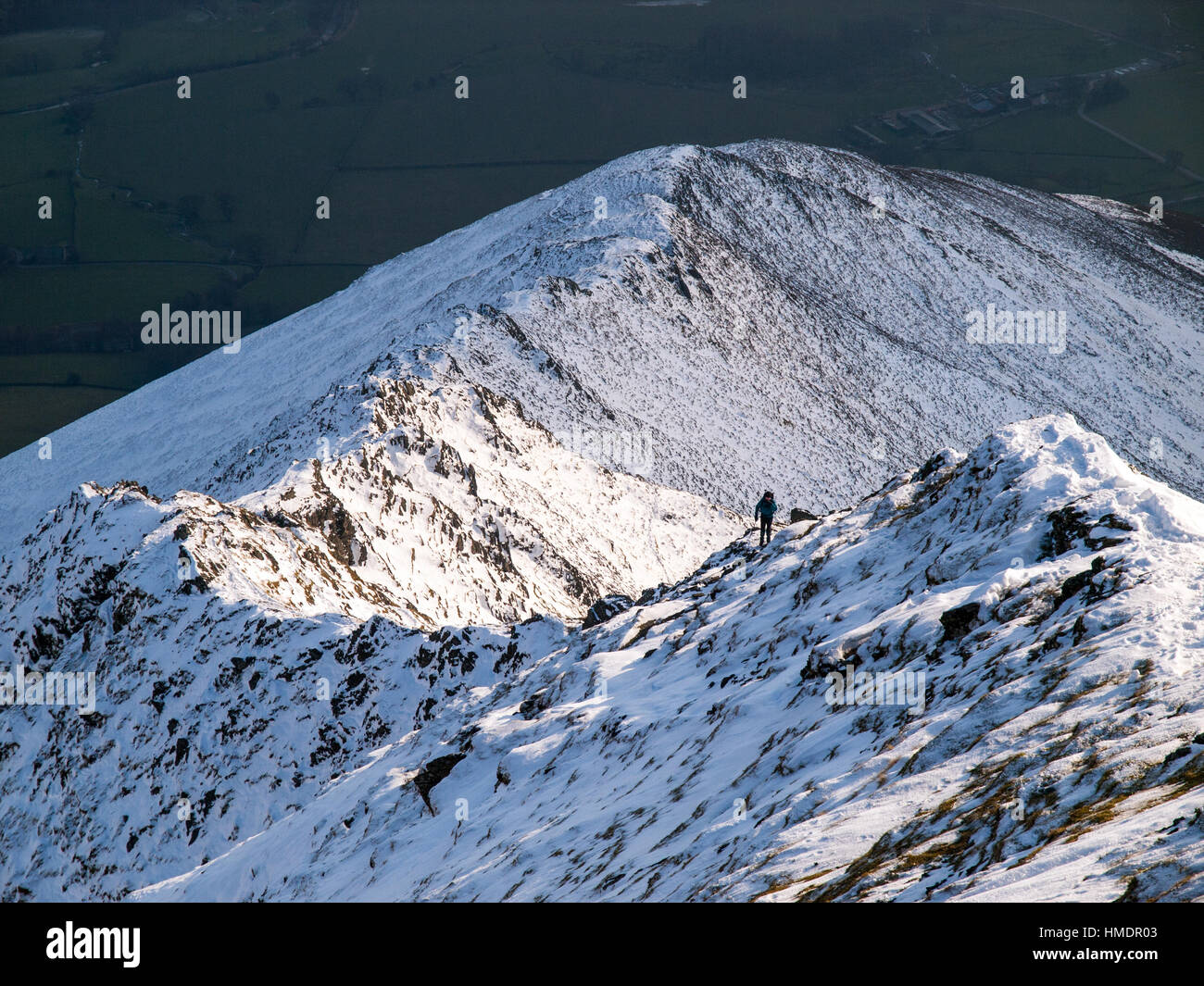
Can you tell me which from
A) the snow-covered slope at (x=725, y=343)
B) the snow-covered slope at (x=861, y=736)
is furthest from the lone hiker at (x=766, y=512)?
the snow-covered slope at (x=725, y=343)

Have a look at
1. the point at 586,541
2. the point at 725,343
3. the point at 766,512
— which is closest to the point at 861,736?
the point at 766,512

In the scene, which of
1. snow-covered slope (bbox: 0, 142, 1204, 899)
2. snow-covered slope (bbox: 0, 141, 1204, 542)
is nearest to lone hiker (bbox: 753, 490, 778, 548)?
snow-covered slope (bbox: 0, 142, 1204, 899)

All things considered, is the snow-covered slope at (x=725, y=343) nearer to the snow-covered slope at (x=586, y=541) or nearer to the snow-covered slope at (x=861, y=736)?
the snow-covered slope at (x=586, y=541)

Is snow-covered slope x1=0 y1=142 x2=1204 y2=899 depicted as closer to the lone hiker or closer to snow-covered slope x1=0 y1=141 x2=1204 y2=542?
snow-covered slope x1=0 y1=141 x2=1204 y2=542

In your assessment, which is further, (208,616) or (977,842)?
(208,616)
